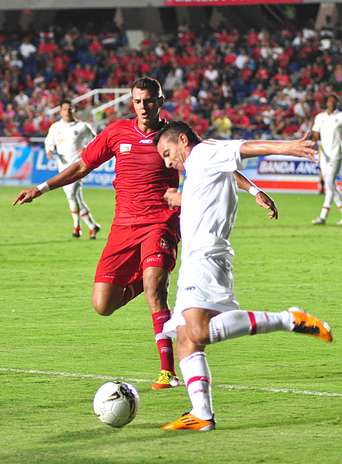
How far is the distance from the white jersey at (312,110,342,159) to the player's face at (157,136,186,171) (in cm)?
1737

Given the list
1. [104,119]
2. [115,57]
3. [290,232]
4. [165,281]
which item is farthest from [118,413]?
[115,57]

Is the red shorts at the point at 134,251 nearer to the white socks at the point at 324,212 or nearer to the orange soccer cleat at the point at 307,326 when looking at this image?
the orange soccer cleat at the point at 307,326

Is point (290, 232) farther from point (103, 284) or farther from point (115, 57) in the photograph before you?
point (115, 57)

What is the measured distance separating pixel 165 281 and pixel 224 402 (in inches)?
53.0

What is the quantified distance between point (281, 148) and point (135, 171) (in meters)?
2.88

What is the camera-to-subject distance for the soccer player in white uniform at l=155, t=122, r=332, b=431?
25.4ft

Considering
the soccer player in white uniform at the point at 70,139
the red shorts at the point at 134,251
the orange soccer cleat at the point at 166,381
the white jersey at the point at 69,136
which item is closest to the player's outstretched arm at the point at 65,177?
the red shorts at the point at 134,251

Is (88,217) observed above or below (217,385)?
below

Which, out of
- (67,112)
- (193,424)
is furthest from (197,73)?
(193,424)

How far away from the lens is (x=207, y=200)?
7.91 metres

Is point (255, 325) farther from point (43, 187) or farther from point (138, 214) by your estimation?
point (43, 187)

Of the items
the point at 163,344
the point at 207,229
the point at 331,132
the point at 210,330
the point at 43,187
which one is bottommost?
the point at 331,132

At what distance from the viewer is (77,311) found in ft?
45.9

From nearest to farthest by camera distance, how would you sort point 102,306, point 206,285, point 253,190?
point 206,285 < point 253,190 < point 102,306
